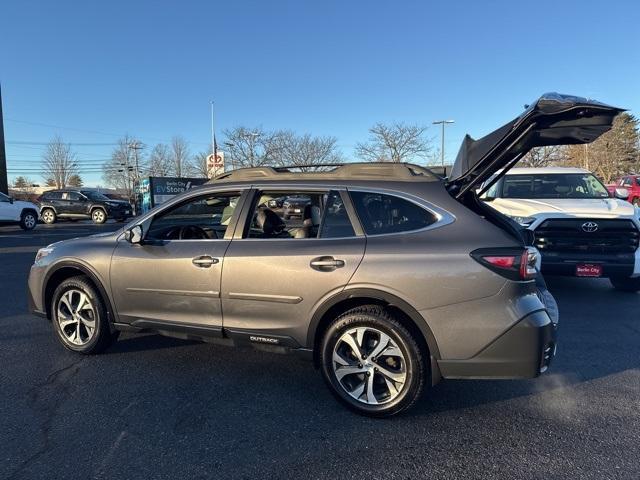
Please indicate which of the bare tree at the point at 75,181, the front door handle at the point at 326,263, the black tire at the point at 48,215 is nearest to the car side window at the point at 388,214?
the front door handle at the point at 326,263

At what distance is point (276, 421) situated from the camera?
119 inches

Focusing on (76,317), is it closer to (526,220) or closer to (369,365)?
(369,365)

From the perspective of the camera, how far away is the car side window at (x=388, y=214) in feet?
10.1

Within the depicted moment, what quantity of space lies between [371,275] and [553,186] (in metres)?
5.99

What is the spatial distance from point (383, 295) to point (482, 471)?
46.3 inches

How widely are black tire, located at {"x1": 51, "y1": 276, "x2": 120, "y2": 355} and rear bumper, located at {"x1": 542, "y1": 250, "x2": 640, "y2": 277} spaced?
5529mm

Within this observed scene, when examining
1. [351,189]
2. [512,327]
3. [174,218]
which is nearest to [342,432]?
[512,327]

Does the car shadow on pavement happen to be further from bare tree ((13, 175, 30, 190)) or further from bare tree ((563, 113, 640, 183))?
bare tree ((13, 175, 30, 190))

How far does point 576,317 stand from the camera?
17.8 feet

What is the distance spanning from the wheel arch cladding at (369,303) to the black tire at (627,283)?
17.1 ft

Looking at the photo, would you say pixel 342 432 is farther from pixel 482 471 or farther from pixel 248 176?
pixel 248 176

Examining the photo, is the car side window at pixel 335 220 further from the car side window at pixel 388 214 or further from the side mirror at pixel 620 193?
the side mirror at pixel 620 193

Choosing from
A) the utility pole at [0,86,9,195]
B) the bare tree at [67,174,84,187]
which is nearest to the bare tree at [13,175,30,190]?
the bare tree at [67,174,84,187]

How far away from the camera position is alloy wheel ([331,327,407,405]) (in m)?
3.02
